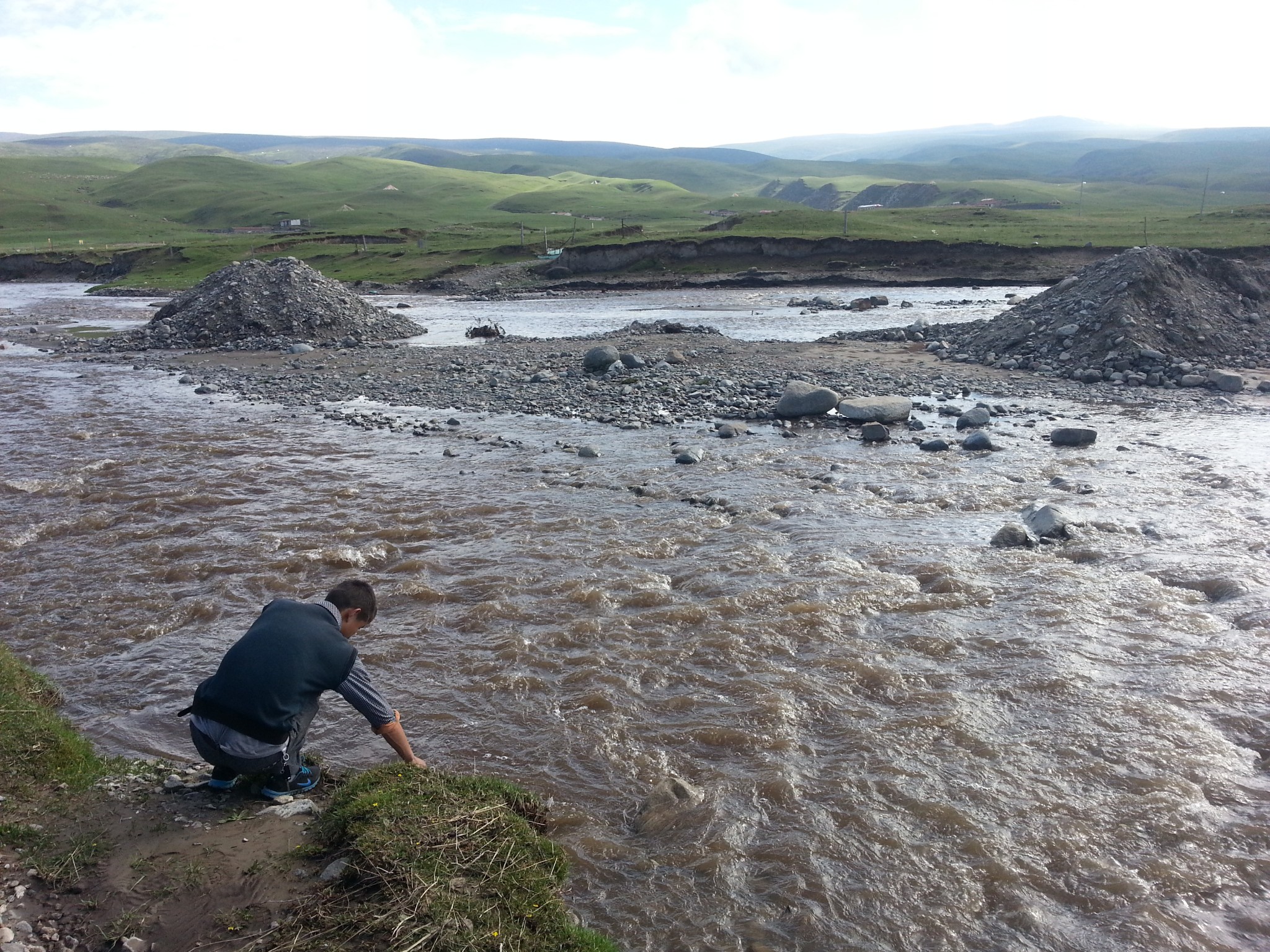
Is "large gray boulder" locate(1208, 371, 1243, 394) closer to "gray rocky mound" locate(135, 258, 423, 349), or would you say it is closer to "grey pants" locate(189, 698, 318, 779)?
"grey pants" locate(189, 698, 318, 779)

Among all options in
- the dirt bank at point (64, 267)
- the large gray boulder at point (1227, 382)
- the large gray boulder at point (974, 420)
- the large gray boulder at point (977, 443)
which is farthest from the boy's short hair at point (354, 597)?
the dirt bank at point (64, 267)

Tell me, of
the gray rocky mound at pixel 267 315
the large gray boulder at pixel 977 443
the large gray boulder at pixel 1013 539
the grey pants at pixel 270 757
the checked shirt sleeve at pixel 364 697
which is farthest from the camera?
the gray rocky mound at pixel 267 315

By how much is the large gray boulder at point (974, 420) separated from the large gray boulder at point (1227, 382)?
7.58 metres

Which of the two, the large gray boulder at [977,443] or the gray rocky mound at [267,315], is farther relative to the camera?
the gray rocky mound at [267,315]

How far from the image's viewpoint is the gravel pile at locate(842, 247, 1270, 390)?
895 inches

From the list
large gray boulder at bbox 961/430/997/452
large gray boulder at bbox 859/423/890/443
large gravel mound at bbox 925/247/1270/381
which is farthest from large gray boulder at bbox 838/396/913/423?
large gravel mound at bbox 925/247/1270/381

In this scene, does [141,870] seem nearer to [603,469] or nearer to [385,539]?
[385,539]

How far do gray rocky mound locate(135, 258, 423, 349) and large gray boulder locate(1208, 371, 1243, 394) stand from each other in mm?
28595

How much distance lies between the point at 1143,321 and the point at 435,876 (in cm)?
2547

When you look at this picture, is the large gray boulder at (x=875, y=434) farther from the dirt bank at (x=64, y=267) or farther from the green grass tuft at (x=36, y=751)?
the dirt bank at (x=64, y=267)

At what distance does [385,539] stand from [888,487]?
808cm

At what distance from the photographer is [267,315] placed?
112 ft

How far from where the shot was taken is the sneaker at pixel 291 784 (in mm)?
6004

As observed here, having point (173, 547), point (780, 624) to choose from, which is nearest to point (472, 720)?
point (780, 624)
